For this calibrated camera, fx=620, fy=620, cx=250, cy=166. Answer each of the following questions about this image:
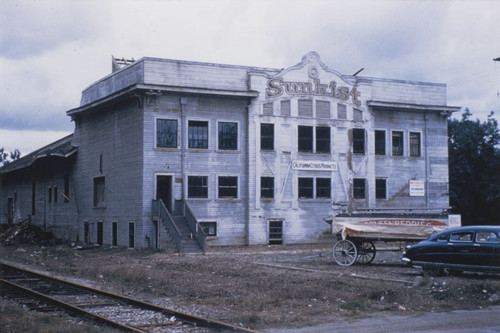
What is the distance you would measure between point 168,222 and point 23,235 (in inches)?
594

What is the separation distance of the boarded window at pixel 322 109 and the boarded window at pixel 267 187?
4959mm

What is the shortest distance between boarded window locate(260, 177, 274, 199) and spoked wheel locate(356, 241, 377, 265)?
12080 millimetres

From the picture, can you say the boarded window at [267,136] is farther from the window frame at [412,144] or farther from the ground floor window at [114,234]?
the window frame at [412,144]

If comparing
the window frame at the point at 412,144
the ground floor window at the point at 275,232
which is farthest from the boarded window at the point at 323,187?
the window frame at the point at 412,144

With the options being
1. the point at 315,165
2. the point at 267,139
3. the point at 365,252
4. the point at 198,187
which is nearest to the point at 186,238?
the point at 198,187

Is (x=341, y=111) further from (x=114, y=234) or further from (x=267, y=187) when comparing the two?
(x=114, y=234)

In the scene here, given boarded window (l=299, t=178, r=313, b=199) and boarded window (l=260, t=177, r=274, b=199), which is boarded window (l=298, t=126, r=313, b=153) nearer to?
boarded window (l=299, t=178, r=313, b=199)

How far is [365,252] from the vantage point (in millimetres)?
22703

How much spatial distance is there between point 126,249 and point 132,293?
17.2 metres

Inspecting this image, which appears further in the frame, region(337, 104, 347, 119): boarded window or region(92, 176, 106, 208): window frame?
region(92, 176, 106, 208): window frame

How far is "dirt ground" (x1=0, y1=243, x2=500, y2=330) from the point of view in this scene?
13.2 meters

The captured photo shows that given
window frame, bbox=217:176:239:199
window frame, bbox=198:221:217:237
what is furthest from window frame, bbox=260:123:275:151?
window frame, bbox=198:221:217:237

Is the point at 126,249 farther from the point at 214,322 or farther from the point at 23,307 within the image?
the point at 214,322

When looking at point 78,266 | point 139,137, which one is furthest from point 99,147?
point 78,266
